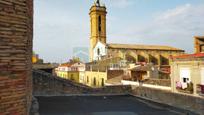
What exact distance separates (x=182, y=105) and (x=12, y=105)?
10037 mm

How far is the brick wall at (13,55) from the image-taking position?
3.64 m

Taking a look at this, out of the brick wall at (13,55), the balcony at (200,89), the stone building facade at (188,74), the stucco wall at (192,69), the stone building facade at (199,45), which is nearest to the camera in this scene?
the brick wall at (13,55)

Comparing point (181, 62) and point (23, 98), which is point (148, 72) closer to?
point (181, 62)

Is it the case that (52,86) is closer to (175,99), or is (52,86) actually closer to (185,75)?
(175,99)

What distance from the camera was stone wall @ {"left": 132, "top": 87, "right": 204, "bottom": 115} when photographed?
11.7 m

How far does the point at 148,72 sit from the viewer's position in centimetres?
4259

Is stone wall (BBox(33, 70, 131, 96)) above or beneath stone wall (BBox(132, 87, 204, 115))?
above

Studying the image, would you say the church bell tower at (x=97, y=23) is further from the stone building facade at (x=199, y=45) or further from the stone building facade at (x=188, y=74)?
the stone building facade at (x=188, y=74)

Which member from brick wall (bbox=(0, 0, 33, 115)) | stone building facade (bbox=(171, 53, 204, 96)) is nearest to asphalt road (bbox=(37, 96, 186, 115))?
brick wall (bbox=(0, 0, 33, 115))

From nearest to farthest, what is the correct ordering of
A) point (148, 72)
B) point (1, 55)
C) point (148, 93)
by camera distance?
point (1, 55) → point (148, 93) → point (148, 72)

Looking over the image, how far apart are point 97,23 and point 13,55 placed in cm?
7899

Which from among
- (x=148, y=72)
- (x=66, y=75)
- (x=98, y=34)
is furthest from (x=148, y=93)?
(x=98, y=34)

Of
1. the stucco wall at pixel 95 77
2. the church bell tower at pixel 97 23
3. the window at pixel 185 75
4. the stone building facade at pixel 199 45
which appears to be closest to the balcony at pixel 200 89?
the window at pixel 185 75

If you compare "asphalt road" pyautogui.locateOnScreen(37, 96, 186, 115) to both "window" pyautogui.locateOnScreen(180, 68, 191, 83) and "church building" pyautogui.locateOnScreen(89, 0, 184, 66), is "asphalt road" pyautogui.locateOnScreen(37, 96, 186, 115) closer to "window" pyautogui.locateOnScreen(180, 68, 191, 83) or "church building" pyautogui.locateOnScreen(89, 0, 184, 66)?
"window" pyautogui.locateOnScreen(180, 68, 191, 83)
